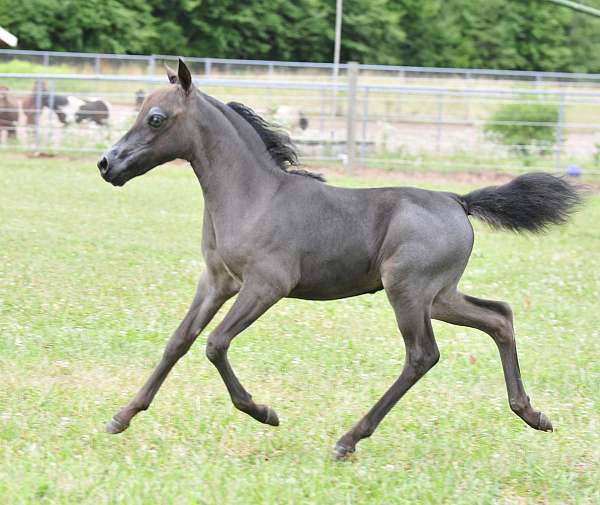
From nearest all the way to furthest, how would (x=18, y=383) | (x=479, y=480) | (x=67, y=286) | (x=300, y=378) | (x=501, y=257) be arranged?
(x=479, y=480) → (x=18, y=383) → (x=300, y=378) → (x=67, y=286) → (x=501, y=257)

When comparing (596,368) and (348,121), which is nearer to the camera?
(596,368)

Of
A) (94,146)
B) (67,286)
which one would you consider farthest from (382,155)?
(67,286)

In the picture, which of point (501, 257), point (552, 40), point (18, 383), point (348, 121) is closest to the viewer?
point (18, 383)

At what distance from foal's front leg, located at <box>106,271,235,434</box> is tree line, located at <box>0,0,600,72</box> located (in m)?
40.8

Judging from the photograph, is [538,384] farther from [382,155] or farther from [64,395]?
[382,155]

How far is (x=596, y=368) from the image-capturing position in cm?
729

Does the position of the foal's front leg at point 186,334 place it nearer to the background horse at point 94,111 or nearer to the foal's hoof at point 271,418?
the foal's hoof at point 271,418

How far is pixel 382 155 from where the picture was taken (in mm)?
20438

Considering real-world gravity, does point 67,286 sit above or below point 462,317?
below

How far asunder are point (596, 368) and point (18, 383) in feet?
13.1

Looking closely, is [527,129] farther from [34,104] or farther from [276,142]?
[276,142]

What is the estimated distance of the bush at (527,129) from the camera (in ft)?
69.9

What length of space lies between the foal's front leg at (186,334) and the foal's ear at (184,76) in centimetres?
102

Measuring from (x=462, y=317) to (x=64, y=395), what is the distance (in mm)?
2402
